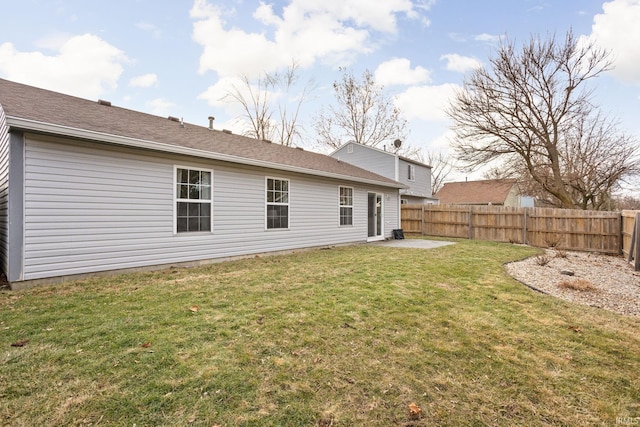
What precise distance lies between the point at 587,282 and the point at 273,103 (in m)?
19.7

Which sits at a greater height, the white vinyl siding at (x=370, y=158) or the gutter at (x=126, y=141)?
the white vinyl siding at (x=370, y=158)

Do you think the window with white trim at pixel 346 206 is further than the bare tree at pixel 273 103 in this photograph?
No

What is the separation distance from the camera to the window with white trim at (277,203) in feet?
27.1

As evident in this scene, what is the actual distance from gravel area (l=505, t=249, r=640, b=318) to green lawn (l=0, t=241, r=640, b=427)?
0.64m

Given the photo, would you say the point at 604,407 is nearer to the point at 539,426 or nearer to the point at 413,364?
the point at 539,426

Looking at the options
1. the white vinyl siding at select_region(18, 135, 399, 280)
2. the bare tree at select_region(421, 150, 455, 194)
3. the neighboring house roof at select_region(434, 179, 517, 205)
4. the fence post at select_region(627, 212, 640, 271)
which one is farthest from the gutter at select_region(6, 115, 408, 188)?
the bare tree at select_region(421, 150, 455, 194)

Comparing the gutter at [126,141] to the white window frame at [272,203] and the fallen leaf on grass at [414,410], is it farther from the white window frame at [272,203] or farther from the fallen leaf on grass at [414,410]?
the fallen leaf on grass at [414,410]

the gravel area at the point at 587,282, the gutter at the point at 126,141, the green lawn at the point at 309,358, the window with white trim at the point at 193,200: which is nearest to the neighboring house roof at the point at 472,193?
the gravel area at the point at 587,282

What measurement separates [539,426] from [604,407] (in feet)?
1.93

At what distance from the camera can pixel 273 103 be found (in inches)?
827

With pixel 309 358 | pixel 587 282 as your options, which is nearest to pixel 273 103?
pixel 587 282

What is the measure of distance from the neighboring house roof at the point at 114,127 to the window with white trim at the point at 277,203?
21.9 inches

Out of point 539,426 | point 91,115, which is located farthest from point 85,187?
point 539,426

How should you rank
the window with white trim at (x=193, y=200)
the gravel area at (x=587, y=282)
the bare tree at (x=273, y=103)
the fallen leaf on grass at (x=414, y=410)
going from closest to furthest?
the fallen leaf on grass at (x=414, y=410) → the gravel area at (x=587, y=282) → the window with white trim at (x=193, y=200) → the bare tree at (x=273, y=103)
